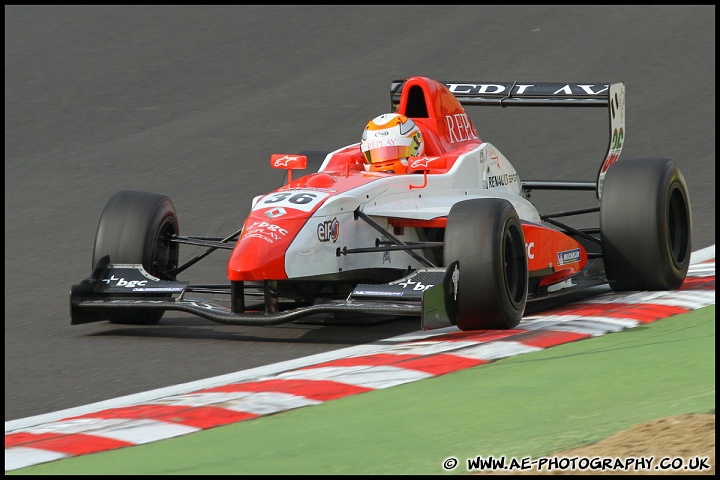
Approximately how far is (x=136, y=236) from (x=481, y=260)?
246 cm

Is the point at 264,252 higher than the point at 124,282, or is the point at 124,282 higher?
the point at 264,252

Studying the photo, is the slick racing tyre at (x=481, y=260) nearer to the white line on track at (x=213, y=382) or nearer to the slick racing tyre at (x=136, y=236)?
the white line on track at (x=213, y=382)

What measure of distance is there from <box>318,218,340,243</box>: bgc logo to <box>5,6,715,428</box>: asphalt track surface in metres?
0.59

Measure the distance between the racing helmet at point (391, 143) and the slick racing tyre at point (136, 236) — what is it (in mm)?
1472

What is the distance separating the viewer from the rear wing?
33.0 ft

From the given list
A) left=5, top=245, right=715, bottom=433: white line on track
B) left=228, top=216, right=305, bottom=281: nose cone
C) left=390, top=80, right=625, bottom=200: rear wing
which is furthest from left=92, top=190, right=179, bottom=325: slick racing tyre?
left=390, top=80, right=625, bottom=200: rear wing

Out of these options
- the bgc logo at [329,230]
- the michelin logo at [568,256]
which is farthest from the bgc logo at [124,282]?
the michelin logo at [568,256]

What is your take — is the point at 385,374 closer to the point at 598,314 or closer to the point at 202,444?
the point at 202,444

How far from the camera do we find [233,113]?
17.6 meters

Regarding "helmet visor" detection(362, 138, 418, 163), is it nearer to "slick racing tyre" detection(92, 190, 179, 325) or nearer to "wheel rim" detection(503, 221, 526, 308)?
"wheel rim" detection(503, 221, 526, 308)

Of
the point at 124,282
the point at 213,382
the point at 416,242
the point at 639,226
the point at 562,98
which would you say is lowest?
the point at 213,382

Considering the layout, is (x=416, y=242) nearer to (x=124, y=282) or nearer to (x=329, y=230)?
(x=329, y=230)

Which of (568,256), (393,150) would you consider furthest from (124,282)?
(568,256)

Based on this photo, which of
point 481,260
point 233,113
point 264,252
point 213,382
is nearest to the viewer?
point 213,382
